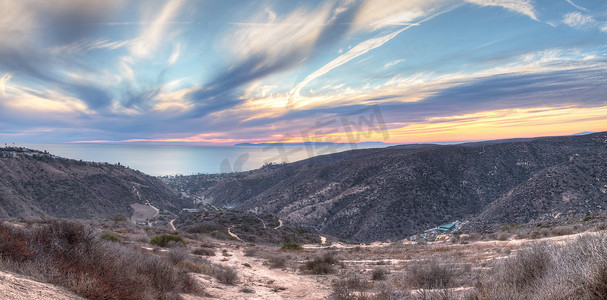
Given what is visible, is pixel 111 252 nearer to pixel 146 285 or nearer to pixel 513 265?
pixel 146 285

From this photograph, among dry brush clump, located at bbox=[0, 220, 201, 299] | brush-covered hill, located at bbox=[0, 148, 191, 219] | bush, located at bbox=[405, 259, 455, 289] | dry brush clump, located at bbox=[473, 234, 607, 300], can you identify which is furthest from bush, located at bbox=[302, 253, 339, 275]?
brush-covered hill, located at bbox=[0, 148, 191, 219]

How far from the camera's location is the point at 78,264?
14.6 ft

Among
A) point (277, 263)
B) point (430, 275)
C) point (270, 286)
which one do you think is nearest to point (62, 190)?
point (277, 263)

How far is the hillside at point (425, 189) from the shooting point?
34.9 m

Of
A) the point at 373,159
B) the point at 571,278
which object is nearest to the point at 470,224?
the point at 373,159

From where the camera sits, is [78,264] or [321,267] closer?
[78,264]

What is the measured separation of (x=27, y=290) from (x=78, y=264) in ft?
4.36

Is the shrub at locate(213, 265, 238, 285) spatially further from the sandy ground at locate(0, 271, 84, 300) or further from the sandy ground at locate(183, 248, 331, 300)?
the sandy ground at locate(0, 271, 84, 300)

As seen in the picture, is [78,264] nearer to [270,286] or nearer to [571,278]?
[270,286]

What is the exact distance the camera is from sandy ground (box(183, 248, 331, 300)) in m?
7.01

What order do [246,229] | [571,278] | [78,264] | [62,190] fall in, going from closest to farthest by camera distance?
[571,278] → [78,264] → [246,229] → [62,190]

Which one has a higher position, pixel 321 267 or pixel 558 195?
pixel 321 267

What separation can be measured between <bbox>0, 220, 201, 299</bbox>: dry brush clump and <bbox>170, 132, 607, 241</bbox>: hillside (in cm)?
3254

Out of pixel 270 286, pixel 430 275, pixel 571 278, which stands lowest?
pixel 270 286
